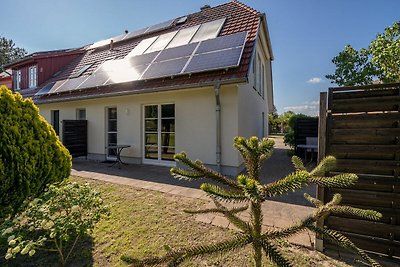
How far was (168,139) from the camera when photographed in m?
8.27

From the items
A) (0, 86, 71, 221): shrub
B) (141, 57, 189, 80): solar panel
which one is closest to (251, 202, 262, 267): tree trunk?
(0, 86, 71, 221): shrub

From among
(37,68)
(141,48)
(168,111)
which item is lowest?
(168,111)

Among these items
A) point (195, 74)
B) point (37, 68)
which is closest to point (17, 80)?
point (37, 68)

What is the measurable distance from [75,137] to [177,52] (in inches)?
243

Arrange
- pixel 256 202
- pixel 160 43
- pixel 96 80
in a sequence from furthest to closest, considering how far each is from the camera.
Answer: pixel 160 43 → pixel 96 80 → pixel 256 202

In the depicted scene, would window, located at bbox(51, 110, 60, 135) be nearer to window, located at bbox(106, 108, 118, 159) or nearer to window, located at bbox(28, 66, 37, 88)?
window, located at bbox(28, 66, 37, 88)

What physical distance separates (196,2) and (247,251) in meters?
13.1

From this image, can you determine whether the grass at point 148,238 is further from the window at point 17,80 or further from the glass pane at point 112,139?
the window at point 17,80

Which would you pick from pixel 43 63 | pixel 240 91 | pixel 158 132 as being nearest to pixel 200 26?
pixel 240 91

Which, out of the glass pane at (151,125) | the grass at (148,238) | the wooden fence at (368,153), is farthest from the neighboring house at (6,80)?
the wooden fence at (368,153)

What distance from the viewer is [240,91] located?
23.2ft

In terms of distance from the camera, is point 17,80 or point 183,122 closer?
point 183,122

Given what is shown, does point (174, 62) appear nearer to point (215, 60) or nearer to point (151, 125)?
point (215, 60)

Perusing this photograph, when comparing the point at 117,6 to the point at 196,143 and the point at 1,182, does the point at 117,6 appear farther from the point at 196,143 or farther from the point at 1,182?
the point at 1,182
